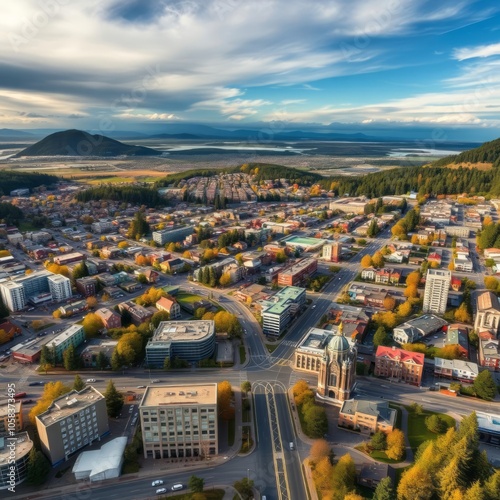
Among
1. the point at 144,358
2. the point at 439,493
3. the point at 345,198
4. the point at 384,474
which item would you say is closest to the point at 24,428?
the point at 144,358

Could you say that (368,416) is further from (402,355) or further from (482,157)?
(482,157)

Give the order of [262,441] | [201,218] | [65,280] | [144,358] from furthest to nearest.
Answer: [201,218]
[65,280]
[144,358]
[262,441]

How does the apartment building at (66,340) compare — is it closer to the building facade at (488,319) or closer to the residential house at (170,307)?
the residential house at (170,307)

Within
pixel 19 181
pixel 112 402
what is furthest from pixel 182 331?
pixel 19 181

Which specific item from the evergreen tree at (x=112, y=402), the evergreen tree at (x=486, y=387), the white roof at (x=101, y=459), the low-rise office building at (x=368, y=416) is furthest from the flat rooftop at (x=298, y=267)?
the white roof at (x=101, y=459)

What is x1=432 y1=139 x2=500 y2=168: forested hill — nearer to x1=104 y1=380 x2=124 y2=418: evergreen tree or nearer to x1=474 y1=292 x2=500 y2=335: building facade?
x1=474 y1=292 x2=500 y2=335: building facade

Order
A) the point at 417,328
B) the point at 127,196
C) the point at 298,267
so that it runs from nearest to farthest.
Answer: the point at 417,328
the point at 298,267
the point at 127,196

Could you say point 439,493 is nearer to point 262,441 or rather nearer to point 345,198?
point 262,441
